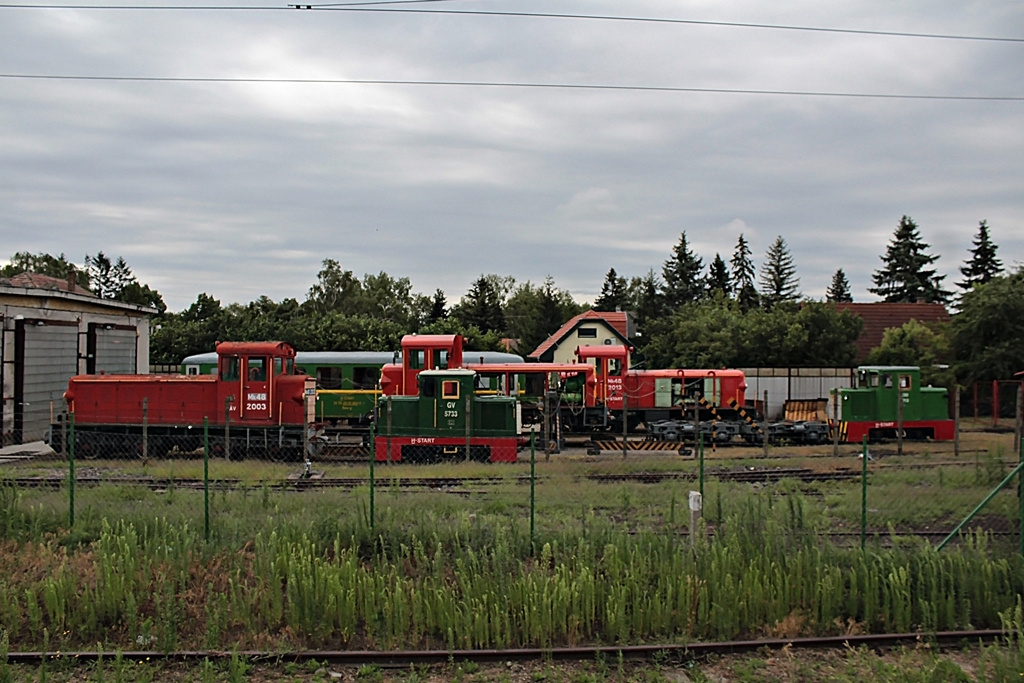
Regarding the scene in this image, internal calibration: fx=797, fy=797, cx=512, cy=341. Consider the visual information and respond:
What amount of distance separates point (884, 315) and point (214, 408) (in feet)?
158

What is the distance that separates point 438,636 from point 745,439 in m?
20.3

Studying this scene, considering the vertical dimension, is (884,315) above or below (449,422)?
above

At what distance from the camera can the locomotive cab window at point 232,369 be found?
74.2ft

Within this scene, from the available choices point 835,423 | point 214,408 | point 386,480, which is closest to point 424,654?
point 386,480

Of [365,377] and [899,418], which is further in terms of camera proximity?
[365,377]

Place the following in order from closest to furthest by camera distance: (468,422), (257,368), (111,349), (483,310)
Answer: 1. (468,422)
2. (257,368)
3. (111,349)
4. (483,310)

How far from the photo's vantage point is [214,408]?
22703 millimetres

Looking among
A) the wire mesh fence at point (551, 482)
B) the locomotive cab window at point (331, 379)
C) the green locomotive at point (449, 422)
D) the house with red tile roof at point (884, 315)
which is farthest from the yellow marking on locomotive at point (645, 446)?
the house with red tile roof at point (884, 315)

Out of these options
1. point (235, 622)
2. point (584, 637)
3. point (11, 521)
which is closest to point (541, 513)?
point (584, 637)

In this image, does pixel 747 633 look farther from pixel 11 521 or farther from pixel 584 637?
pixel 11 521

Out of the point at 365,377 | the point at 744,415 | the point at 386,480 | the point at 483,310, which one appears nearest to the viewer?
the point at 386,480

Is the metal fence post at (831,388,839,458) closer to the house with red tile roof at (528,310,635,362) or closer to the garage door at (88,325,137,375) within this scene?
the garage door at (88,325,137,375)

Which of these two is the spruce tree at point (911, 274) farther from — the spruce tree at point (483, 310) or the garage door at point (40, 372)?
the garage door at point (40, 372)

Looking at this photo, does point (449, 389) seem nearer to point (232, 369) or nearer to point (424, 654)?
point (232, 369)
